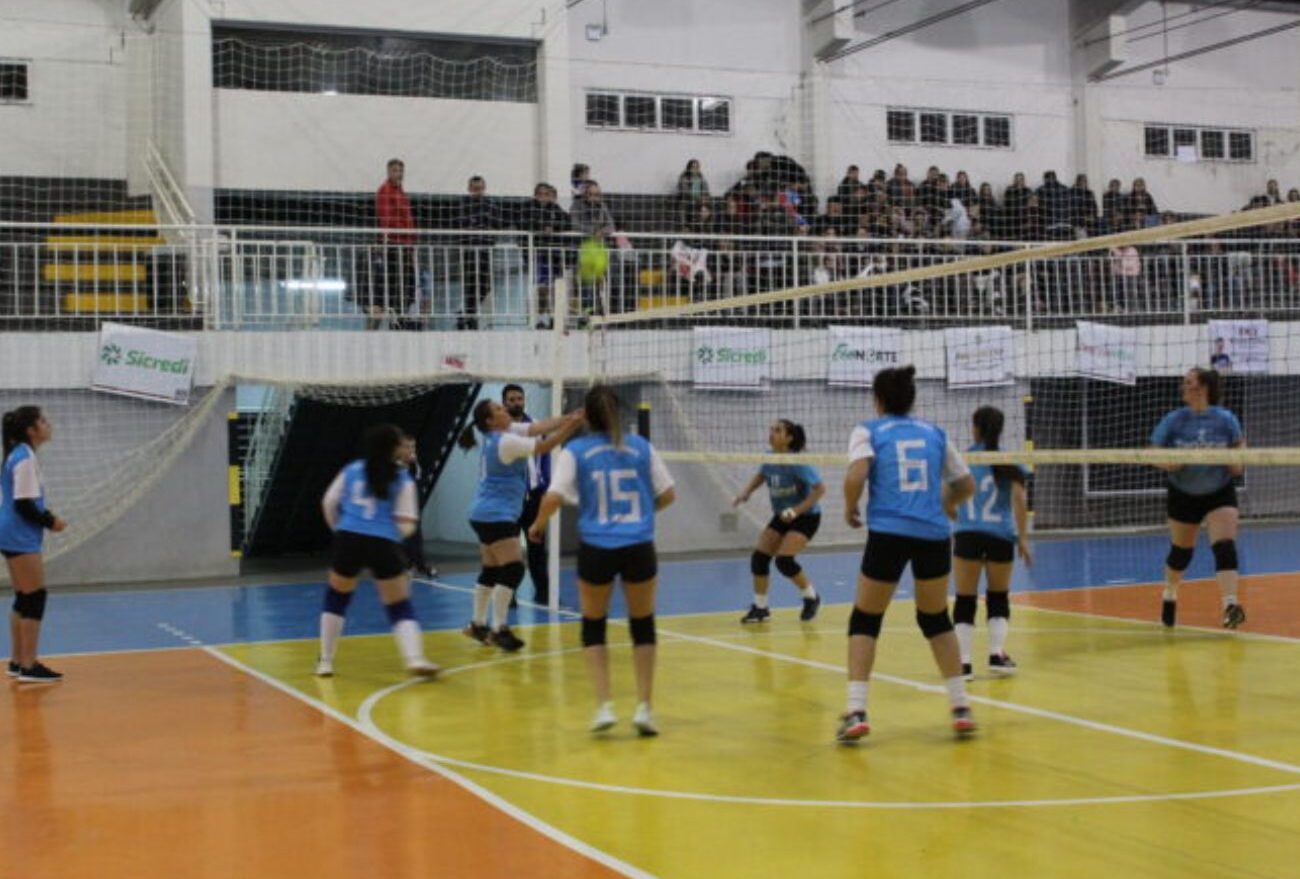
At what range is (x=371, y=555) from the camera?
33.1 feet

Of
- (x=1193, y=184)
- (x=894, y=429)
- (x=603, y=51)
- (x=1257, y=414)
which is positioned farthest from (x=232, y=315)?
(x=1193, y=184)

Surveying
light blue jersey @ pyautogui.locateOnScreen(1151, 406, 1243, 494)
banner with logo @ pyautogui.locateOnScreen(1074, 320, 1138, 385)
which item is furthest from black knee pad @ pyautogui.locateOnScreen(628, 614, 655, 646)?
banner with logo @ pyautogui.locateOnScreen(1074, 320, 1138, 385)

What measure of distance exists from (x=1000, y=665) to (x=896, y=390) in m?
2.96

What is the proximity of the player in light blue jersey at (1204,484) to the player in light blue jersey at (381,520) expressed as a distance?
562 cm

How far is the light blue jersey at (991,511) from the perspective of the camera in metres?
10.2

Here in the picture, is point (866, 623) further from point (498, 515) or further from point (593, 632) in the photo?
point (498, 515)

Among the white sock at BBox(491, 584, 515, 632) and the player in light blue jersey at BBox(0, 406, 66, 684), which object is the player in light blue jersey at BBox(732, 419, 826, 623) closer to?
the white sock at BBox(491, 584, 515, 632)

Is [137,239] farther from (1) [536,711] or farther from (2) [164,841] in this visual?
(2) [164,841]

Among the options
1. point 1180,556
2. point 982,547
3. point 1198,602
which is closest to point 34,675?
point 982,547

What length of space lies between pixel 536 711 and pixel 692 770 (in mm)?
1920

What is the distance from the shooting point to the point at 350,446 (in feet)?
68.6

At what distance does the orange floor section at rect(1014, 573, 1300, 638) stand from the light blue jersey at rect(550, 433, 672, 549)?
6147 mm

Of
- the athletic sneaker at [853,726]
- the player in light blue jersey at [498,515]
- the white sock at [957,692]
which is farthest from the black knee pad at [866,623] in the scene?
the player in light blue jersey at [498,515]

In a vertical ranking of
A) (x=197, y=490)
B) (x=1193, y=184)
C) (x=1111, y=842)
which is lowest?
(x=1111, y=842)
